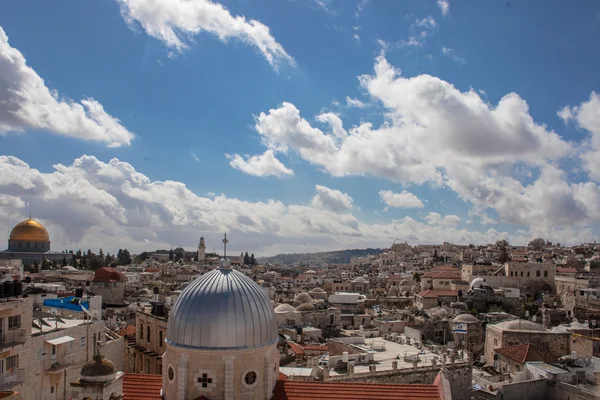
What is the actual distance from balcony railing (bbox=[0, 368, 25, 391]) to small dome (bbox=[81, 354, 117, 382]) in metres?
5.51

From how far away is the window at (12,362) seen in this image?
47.7 ft

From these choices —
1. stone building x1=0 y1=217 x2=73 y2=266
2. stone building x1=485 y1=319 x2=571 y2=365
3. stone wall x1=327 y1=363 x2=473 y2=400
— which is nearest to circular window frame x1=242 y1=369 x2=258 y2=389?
stone wall x1=327 y1=363 x2=473 y2=400

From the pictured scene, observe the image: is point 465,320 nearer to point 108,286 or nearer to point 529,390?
point 529,390

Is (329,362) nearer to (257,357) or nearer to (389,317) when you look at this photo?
(257,357)

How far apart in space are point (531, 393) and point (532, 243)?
106506 millimetres

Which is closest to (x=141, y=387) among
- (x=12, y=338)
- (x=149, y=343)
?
(x=12, y=338)

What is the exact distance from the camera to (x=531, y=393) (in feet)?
68.4

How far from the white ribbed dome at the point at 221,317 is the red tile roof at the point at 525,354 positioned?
18581 millimetres

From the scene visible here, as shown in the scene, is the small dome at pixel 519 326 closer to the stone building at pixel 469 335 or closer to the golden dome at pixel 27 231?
the stone building at pixel 469 335

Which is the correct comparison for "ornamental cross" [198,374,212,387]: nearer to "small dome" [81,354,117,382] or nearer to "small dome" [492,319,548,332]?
"small dome" [81,354,117,382]

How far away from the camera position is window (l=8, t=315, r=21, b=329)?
1455 centimetres

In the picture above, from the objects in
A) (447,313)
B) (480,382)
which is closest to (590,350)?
(480,382)

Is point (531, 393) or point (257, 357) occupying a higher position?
point (257, 357)

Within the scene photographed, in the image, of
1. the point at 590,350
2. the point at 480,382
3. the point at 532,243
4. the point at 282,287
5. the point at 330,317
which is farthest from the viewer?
the point at 532,243
